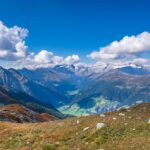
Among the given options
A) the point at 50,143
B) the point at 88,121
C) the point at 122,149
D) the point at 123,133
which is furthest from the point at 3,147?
the point at 122,149

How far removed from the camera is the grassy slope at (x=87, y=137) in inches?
1049

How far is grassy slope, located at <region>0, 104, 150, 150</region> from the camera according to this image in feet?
87.5

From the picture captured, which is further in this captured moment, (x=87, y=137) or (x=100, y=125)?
(x=100, y=125)

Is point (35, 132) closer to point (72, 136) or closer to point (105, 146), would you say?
point (72, 136)

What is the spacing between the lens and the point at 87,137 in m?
30.4

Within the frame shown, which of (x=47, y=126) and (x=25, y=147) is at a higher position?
(x=47, y=126)

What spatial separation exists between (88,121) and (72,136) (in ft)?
17.3

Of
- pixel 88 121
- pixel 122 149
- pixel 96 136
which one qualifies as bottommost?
pixel 122 149

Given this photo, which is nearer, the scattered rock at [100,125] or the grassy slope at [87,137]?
the grassy slope at [87,137]

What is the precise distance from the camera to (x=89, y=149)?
1036 inches

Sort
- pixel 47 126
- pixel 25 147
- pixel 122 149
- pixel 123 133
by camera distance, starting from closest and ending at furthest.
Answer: pixel 122 149 → pixel 123 133 → pixel 25 147 → pixel 47 126

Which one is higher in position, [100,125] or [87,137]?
[100,125]

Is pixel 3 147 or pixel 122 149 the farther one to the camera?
pixel 3 147

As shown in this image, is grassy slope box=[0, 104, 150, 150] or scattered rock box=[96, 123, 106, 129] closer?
grassy slope box=[0, 104, 150, 150]
